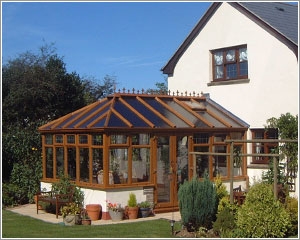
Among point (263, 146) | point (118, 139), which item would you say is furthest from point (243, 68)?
point (118, 139)

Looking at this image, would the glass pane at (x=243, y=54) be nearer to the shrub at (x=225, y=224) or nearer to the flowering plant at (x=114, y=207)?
the flowering plant at (x=114, y=207)

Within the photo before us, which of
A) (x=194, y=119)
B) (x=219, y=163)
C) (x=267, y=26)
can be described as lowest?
(x=219, y=163)

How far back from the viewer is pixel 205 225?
13.3m

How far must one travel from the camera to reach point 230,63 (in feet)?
69.0

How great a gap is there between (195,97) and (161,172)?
15.8 feet

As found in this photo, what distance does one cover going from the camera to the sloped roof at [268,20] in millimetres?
19031

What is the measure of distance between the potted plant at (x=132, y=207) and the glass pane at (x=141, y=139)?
5.62 ft

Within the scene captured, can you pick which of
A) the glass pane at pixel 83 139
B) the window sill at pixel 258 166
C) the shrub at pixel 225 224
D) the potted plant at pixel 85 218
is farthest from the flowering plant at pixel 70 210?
the window sill at pixel 258 166

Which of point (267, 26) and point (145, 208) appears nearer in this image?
point (145, 208)

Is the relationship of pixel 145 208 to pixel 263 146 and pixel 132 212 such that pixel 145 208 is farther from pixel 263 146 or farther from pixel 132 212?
pixel 263 146

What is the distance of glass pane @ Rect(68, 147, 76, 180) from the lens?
1778 centimetres

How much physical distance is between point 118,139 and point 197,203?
170 inches

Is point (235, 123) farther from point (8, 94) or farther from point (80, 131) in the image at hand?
point (8, 94)

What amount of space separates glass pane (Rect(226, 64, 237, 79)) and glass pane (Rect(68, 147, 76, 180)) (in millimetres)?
7377
